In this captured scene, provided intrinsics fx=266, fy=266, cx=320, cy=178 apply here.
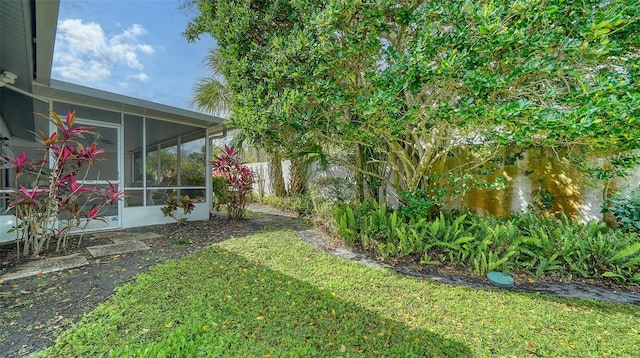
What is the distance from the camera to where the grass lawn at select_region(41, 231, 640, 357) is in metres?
1.98

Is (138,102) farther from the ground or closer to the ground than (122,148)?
farther from the ground

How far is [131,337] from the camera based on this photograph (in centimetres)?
204

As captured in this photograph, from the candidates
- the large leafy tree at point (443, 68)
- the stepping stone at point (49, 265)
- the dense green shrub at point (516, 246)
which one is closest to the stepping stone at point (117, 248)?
the stepping stone at point (49, 265)

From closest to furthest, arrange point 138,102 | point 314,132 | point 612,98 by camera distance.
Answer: point 612,98, point 314,132, point 138,102

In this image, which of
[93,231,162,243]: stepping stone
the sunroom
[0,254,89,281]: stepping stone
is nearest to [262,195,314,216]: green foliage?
the sunroom

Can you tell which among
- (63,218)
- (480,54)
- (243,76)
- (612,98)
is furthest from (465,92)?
(63,218)

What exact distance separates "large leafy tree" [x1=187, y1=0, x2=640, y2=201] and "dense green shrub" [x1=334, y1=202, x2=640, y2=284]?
124 centimetres

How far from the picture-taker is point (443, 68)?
9.14ft

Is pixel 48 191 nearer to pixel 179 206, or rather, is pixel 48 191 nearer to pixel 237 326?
pixel 179 206

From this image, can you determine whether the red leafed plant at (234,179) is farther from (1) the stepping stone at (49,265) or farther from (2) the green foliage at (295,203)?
(1) the stepping stone at (49,265)

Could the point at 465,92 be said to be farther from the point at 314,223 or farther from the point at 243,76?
the point at 314,223

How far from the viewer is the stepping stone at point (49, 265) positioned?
10.4ft

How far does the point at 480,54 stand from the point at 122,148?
6.62m

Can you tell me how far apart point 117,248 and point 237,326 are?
128 inches
